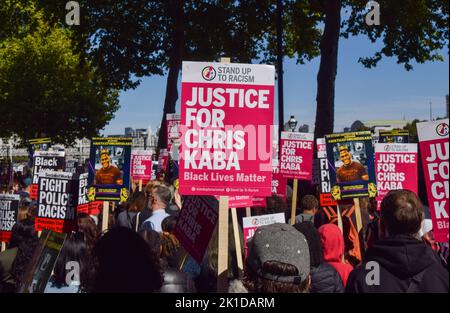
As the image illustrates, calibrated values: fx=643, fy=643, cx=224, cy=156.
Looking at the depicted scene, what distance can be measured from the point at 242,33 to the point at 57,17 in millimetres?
6925

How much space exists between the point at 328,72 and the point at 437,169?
13.3 meters

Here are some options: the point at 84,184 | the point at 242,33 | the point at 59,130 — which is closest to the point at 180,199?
the point at 84,184

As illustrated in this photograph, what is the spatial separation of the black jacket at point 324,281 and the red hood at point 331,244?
0.72m

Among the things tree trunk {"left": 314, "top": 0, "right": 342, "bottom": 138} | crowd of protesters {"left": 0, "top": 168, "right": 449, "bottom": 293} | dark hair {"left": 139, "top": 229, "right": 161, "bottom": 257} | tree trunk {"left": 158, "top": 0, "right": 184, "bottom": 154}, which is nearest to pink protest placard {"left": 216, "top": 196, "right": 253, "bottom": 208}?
crowd of protesters {"left": 0, "top": 168, "right": 449, "bottom": 293}

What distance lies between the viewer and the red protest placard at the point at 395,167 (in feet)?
26.5

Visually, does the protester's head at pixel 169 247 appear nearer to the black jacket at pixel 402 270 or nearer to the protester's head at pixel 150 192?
the protester's head at pixel 150 192

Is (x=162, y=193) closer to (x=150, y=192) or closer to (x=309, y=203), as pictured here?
(x=150, y=192)

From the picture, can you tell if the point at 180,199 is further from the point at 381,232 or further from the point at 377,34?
the point at 377,34

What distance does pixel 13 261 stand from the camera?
577 cm

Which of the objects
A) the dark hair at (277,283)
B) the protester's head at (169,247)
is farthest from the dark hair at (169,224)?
the dark hair at (277,283)

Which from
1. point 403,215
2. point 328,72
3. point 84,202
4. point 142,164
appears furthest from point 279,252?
point 328,72

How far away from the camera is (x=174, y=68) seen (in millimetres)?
24297

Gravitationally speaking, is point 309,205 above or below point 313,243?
above
